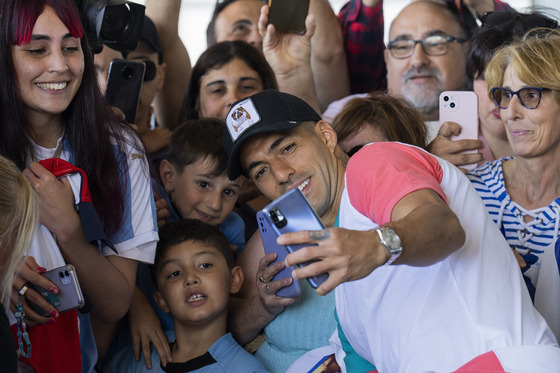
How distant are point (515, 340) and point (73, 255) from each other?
108cm

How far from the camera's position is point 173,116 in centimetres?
351

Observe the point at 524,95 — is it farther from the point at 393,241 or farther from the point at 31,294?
the point at 31,294

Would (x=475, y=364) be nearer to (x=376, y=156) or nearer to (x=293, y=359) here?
(x=376, y=156)

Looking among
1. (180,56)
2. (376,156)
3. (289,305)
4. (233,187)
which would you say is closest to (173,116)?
(180,56)

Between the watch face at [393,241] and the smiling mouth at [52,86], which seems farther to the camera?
the smiling mouth at [52,86]

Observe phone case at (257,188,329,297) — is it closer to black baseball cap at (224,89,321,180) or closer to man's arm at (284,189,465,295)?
man's arm at (284,189,465,295)

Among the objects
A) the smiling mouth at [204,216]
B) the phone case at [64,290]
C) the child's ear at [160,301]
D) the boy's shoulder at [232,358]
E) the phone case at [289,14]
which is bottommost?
the boy's shoulder at [232,358]

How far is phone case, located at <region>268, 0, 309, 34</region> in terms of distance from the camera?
9.47 feet

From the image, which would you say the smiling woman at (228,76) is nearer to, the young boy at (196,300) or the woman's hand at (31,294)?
the young boy at (196,300)

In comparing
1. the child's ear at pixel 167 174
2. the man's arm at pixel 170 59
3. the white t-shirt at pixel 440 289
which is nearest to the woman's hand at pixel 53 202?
the white t-shirt at pixel 440 289

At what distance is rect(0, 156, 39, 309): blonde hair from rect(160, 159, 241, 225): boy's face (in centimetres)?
111

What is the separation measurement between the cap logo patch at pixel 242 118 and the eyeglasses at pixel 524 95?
747mm

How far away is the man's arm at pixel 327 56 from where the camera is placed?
11.0 ft

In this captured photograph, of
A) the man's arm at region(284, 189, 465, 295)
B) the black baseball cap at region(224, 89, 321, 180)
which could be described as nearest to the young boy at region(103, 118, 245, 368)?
the black baseball cap at region(224, 89, 321, 180)
